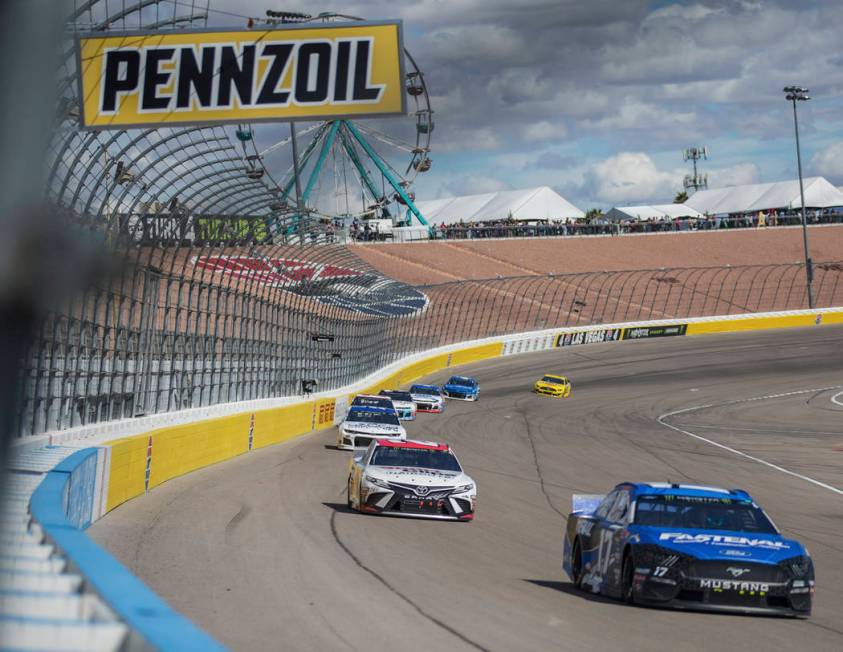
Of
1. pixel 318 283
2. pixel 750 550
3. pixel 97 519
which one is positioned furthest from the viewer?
pixel 318 283

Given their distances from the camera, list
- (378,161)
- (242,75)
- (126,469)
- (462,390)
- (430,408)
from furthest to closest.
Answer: (378,161)
(462,390)
(430,408)
(126,469)
(242,75)

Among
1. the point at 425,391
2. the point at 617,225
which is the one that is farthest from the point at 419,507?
the point at 617,225

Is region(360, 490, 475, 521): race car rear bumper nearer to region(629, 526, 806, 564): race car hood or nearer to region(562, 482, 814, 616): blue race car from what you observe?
region(562, 482, 814, 616): blue race car

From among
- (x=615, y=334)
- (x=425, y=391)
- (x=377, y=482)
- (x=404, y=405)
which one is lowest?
(x=377, y=482)

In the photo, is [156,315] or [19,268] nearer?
[19,268]

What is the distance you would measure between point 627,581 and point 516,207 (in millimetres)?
92443

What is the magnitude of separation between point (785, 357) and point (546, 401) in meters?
18.8

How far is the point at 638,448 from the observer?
3161 centimetres

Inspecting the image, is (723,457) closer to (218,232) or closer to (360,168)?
(218,232)

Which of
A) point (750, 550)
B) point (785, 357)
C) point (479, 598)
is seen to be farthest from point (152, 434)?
point (785, 357)

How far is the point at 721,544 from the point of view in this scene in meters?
9.79

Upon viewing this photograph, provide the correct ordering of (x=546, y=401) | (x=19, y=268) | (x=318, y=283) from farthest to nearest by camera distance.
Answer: (x=546, y=401) → (x=318, y=283) → (x=19, y=268)

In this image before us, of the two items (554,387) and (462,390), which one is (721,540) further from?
(554,387)

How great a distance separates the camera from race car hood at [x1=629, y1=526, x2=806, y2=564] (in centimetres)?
966
